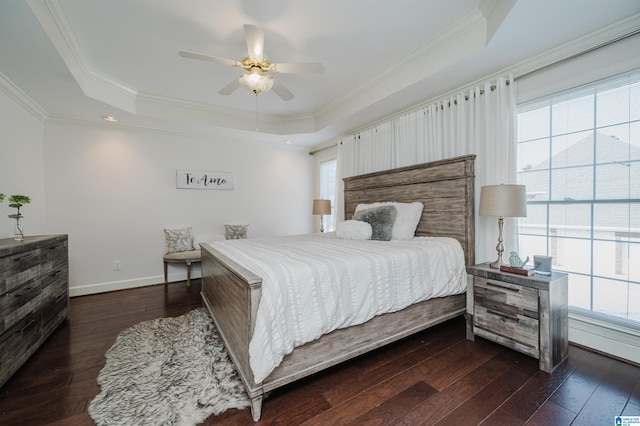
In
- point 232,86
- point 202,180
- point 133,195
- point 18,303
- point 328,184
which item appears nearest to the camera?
point 18,303

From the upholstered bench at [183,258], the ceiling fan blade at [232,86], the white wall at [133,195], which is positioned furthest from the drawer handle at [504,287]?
the white wall at [133,195]

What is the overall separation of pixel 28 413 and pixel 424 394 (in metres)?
2.35

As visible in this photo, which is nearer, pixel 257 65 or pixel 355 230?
pixel 257 65

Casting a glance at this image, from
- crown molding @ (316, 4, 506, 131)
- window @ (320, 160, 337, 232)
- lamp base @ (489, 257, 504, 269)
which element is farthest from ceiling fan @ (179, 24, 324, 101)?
window @ (320, 160, 337, 232)

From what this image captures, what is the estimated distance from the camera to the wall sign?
4.42 m

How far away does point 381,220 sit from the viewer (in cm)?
300

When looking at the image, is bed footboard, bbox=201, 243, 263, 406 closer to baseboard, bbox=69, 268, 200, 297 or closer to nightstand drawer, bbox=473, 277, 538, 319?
nightstand drawer, bbox=473, 277, 538, 319

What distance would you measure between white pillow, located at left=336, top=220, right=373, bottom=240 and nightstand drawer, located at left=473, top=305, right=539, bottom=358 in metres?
1.25

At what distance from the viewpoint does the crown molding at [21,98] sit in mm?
2574

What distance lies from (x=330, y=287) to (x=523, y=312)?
1518mm

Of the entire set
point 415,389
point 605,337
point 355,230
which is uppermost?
point 355,230

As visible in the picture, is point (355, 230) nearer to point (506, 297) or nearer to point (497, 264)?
point (497, 264)

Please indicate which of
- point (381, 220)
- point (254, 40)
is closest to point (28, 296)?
point (254, 40)

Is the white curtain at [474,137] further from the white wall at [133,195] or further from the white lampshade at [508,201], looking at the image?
the white wall at [133,195]
